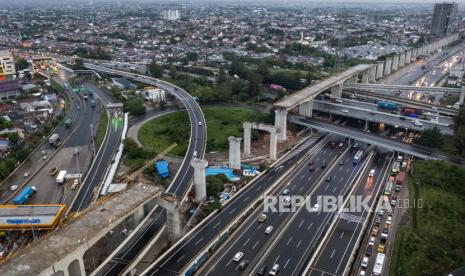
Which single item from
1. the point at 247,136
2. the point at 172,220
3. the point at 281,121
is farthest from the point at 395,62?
the point at 172,220

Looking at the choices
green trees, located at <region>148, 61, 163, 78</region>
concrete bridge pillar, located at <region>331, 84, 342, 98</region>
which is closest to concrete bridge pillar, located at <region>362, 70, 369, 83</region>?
concrete bridge pillar, located at <region>331, 84, 342, 98</region>

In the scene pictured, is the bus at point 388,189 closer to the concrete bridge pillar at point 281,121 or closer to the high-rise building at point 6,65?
the concrete bridge pillar at point 281,121

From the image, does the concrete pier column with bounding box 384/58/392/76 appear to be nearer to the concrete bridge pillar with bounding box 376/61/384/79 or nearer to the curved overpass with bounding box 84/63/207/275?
the concrete bridge pillar with bounding box 376/61/384/79

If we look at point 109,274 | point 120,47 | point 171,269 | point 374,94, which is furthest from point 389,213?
point 120,47

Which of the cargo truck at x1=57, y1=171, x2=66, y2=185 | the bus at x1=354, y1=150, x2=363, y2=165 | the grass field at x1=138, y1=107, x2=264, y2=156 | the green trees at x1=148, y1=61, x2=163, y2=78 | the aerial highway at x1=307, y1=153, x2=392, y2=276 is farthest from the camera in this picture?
the green trees at x1=148, y1=61, x2=163, y2=78

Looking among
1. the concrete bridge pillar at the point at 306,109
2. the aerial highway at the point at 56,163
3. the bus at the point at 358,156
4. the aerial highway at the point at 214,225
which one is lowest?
the aerial highway at the point at 56,163

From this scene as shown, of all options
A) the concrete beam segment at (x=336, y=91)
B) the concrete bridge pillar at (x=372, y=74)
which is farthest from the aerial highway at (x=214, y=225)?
the concrete bridge pillar at (x=372, y=74)

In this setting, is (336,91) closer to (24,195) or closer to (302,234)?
(302,234)
